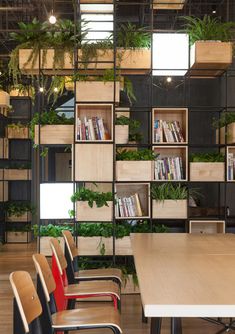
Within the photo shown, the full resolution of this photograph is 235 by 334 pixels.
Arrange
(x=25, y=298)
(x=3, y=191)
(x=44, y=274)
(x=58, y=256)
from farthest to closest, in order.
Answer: (x=3, y=191) < (x=58, y=256) < (x=44, y=274) < (x=25, y=298)

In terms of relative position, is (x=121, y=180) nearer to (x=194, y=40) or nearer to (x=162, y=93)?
(x=194, y=40)

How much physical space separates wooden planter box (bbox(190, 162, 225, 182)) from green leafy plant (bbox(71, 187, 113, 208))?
3.25 ft

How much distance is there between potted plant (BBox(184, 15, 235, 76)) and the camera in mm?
6230

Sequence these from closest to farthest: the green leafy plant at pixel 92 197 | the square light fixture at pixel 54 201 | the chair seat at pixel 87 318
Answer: the chair seat at pixel 87 318
the green leafy plant at pixel 92 197
the square light fixture at pixel 54 201

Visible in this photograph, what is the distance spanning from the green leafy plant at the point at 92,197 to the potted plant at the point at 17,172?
6.36 meters

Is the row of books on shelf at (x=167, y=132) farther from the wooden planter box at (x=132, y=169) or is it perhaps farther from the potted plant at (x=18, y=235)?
the potted plant at (x=18, y=235)

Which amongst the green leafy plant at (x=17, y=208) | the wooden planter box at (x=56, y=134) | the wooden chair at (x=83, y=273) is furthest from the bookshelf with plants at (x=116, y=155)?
the green leafy plant at (x=17, y=208)

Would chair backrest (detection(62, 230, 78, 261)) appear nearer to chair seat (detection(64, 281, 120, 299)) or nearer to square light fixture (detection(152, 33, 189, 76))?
chair seat (detection(64, 281, 120, 299))

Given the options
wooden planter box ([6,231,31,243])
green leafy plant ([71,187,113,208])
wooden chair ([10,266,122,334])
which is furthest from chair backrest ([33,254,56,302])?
wooden planter box ([6,231,31,243])

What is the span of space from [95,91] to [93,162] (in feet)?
2.52

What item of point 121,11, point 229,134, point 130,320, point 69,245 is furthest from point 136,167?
point 121,11

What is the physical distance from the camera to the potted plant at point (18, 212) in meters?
12.5

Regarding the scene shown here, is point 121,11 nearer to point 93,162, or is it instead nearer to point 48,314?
point 93,162

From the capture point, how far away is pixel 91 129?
6211 mm
